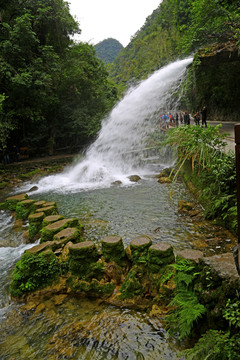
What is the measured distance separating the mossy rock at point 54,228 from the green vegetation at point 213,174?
9.70 ft

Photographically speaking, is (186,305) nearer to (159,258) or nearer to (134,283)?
(159,258)

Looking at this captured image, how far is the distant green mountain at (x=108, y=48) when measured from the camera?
318 ft

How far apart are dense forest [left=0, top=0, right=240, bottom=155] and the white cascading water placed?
1711 millimetres

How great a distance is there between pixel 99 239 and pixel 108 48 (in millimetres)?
113615

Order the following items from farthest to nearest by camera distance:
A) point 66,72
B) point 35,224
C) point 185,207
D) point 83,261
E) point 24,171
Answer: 1. point 66,72
2. point 24,171
3. point 185,207
4. point 35,224
5. point 83,261

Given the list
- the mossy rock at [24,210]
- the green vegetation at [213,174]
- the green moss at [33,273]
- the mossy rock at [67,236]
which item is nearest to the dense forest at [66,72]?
the green vegetation at [213,174]

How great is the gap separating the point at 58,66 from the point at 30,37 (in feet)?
10.1

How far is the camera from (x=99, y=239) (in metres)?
5.56

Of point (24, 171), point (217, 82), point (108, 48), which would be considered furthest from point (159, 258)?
point (108, 48)

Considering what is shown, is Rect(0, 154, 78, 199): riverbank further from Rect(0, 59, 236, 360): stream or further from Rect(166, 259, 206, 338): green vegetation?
Rect(166, 259, 206, 338): green vegetation

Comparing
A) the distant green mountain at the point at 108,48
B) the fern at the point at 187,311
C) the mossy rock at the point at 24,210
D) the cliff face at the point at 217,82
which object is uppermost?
the distant green mountain at the point at 108,48

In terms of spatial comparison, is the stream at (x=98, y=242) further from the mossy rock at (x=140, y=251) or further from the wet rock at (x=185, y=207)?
the mossy rock at (x=140, y=251)

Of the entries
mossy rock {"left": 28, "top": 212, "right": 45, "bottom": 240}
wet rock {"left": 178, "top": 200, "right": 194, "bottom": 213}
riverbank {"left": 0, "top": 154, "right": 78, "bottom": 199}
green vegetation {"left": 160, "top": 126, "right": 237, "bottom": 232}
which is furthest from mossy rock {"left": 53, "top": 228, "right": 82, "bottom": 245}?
riverbank {"left": 0, "top": 154, "right": 78, "bottom": 199}

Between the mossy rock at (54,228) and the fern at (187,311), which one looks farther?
the mossy rock at (54,228)
